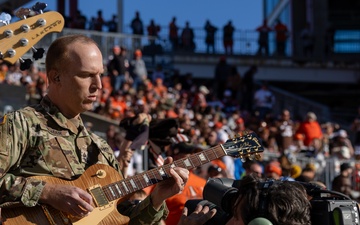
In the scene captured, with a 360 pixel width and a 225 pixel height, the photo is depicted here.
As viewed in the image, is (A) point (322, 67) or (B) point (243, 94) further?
(A) point (322, 67)

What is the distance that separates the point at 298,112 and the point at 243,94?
9.03 feet

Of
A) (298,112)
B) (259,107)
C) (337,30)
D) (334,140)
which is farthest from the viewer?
(337,30)

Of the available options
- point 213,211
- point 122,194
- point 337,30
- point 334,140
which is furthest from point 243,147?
point 337,30

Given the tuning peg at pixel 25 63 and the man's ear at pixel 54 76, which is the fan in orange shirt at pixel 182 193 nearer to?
the tuning peg at pixel 25 63

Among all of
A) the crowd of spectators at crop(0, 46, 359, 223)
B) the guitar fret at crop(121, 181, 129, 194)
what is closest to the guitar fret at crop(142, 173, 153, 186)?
the guitar fret at crop(121, 181, 129, 194)

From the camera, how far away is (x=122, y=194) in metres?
4.19

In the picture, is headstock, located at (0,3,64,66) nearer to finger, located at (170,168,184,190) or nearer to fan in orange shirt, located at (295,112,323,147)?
finger, located at (170,168,184,190)

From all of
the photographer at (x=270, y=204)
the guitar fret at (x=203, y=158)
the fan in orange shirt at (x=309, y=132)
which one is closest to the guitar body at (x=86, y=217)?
the guitar fret at (x=203, y=158)

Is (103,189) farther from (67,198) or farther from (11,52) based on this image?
(11,52)

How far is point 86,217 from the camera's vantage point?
4109 millimetres

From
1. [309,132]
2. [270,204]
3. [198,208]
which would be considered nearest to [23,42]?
[198,208]

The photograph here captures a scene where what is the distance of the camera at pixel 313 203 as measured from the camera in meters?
3.82

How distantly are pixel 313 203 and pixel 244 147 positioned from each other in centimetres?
57

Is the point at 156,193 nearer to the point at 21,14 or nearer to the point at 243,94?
the point at 21,14
